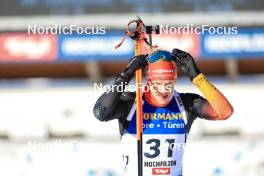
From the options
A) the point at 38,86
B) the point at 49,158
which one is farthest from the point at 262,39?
the point at 49,158

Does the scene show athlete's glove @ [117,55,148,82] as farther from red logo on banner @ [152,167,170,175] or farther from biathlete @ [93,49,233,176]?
red logo on banner @ [152,167,170,175]

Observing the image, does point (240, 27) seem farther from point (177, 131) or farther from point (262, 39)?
point (177, 131)

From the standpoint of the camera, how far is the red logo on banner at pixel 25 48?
14.5 meters

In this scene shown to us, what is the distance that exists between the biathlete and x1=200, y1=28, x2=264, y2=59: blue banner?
8.64 meters

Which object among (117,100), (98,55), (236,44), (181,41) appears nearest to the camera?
(117,100)

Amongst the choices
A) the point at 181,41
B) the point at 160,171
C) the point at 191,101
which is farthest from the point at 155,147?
the point at 181,41

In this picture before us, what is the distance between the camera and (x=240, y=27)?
1460 cm

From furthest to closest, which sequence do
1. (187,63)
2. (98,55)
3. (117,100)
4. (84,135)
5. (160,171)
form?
(98,55) < (84,135) < (160,171) < (187,63) < (117,100)

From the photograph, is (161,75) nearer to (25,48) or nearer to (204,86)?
(204,86)

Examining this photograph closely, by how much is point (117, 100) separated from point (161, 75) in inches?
16.5

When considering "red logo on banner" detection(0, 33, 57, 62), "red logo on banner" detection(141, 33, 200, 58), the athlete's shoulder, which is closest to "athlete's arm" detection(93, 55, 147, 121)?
the athlete's shoulder

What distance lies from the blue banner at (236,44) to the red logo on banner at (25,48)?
3031 millimetres

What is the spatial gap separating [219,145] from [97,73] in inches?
208

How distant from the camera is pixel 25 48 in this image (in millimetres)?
14648
